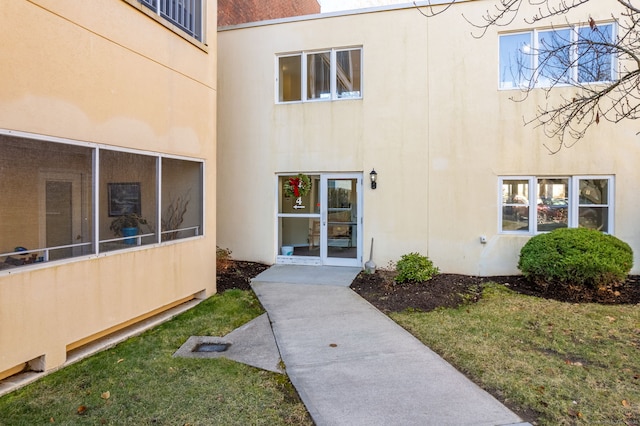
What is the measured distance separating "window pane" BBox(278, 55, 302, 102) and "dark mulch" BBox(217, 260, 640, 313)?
4.58 metres

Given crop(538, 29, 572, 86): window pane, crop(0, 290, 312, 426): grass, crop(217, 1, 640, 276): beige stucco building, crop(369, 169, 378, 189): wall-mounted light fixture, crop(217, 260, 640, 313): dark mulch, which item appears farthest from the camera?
crop(369, 169, 378, 189): wall-mounted light fixture

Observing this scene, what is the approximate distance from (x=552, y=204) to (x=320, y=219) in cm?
536

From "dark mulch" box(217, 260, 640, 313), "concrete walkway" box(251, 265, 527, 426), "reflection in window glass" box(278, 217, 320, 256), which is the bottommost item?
"concrete walkway" box(251, 265, 527, 426)

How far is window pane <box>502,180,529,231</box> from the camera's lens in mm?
8906

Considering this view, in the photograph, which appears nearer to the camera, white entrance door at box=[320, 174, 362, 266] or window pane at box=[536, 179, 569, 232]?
window pane at box=[536, 179, 569, 232]

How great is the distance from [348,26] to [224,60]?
135 inches

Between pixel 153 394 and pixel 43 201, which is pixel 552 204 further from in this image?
pixel 43 201

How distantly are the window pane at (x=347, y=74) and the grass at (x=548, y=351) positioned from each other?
19.2 ft

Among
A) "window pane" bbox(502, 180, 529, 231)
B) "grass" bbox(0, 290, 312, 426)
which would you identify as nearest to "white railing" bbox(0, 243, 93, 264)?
"grass" bbox(0, 290, 312, 426)

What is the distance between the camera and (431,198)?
9273mm

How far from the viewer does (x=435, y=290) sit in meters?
7.62

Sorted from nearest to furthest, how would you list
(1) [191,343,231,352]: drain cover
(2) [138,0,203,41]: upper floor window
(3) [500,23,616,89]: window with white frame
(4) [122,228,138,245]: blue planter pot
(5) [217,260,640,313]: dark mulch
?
(1) [191,343,231,352]: drain cover
(4) [122,228,138,245]: blue planter pot
(2) [138,0,203,41]: upper floor window
(5) [217,260,640,313]: dark mulch
(3) [500,23,616,89]: window with white frame

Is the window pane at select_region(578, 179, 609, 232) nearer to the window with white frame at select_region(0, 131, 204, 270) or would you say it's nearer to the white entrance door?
the white entrance door

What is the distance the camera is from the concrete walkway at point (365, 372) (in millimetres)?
3354
